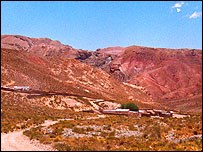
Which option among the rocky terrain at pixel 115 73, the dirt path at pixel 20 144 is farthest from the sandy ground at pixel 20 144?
the rocky terrain at pixel 115 73

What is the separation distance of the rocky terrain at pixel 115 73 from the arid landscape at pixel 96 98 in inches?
12.5

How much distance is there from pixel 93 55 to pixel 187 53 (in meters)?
61.9

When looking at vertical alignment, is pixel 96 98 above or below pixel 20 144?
below

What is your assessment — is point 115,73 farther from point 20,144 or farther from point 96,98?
point 20,144

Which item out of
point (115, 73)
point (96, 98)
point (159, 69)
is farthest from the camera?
point (159, 69)

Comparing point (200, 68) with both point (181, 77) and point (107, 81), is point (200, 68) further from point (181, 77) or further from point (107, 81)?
point (107, 81)

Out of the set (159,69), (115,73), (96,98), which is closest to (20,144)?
(96,98)

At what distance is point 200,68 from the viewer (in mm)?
149750

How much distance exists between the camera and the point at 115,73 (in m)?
139

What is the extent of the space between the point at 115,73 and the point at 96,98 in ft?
242

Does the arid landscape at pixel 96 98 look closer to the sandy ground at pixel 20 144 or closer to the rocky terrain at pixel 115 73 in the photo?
the sandy ground at pixel 20 144

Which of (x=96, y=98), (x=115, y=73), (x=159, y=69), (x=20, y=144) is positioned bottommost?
(x=96, y=98)

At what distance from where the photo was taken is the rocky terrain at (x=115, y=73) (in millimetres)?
73250

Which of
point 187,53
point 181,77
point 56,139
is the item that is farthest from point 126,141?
point 187,53
